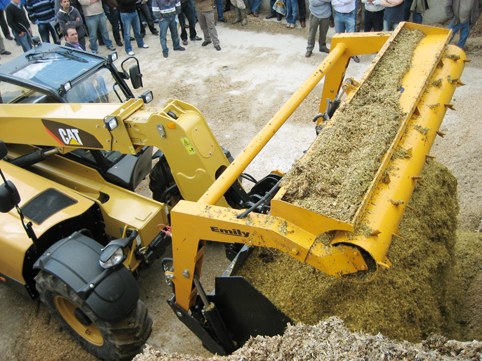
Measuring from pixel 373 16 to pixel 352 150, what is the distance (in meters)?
7.19

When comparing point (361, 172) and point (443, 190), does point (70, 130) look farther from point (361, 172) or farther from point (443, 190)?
point (443, 190)

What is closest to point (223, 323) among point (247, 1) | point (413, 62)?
point (413, 62)

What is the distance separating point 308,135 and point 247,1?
23.1ft

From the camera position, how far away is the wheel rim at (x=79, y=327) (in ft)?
11.9

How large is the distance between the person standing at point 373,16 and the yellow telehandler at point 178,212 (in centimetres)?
507

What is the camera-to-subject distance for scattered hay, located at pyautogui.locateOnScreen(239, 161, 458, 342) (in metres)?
2.75

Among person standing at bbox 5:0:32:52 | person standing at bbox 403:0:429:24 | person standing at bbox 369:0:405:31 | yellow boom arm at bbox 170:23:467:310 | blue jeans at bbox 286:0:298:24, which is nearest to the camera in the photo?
yellow boom arm at bbox 170:23:467:310

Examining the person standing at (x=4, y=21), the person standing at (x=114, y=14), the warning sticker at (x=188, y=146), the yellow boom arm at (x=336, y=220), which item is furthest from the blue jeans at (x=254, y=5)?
the warning sticker at (x=188, y=146)

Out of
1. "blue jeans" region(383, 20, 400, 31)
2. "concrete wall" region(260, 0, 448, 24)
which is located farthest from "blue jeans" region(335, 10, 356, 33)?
"concrete wall" region(260, 0, 448, 24)

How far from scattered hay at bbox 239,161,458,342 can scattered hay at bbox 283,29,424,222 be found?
3.06 feet

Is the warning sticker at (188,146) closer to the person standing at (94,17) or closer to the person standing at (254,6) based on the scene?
the person standing at (94,17)

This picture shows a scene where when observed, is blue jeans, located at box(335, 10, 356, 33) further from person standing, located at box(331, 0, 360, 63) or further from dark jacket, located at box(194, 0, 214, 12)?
dark jacket, located at box(194, 0, 214, 12)

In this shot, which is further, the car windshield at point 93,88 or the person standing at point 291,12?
the person standing at point 291,12

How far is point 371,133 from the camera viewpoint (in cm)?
271
